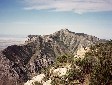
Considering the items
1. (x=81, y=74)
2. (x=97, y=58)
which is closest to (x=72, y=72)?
(x=81, y=74)

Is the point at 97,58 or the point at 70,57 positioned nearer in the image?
the point at 97,58

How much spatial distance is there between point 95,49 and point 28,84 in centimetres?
914

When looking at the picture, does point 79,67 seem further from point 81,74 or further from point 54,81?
point 54,81

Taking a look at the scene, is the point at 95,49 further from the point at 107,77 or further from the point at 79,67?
the point at 107,77

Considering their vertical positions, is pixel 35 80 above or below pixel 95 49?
below

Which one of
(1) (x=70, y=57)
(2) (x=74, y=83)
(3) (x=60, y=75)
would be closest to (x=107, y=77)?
(2) (x=74, y=83)

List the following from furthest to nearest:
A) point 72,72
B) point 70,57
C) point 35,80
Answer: point 70,57 → point 35,80 → point 72,72

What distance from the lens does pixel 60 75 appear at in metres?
26.1

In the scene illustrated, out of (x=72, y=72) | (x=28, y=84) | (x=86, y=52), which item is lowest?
(x=28, y=84)

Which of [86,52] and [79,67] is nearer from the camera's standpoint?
[79,67]

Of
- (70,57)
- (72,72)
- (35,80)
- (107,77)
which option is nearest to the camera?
(107,77)

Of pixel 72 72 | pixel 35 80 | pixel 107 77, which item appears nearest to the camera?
pixel 107 77

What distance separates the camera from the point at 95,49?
29156 millimetres

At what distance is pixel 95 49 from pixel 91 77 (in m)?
5.79
